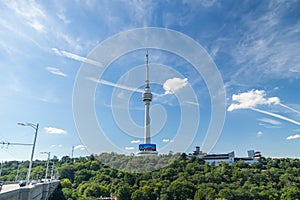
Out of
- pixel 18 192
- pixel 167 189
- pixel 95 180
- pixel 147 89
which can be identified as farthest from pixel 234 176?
pixel 18 192

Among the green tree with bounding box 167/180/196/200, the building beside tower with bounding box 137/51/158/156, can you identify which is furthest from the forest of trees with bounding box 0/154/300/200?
the building beside tower with bounding box 137/51/158/156

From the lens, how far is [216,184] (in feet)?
123

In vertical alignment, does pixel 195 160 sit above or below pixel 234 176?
above

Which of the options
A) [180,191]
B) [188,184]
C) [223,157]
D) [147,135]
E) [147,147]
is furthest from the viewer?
[223,157]

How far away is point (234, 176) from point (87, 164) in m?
35.2

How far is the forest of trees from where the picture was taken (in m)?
32.9

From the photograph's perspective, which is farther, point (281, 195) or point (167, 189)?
point (167, 189)

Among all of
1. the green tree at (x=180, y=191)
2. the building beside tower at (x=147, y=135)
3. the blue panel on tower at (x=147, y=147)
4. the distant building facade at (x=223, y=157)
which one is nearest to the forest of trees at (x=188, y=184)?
the green tree at (x=180, y=191)

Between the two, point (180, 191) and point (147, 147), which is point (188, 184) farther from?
point (147, 147)

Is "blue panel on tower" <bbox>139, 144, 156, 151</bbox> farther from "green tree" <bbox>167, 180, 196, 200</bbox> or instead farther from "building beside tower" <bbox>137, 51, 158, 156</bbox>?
"green tree" <bbox>167, 180, 196, 200</bbox>

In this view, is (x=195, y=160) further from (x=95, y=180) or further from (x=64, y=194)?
(x=64, y=194)

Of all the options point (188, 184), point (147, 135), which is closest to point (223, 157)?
point (147, 135)

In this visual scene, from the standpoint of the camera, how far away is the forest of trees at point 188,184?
32.9m

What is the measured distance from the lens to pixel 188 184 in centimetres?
3666
